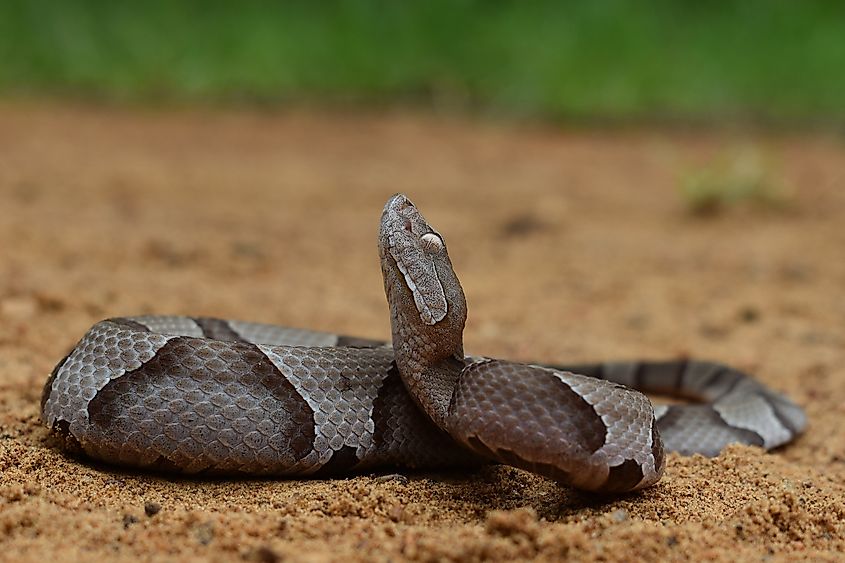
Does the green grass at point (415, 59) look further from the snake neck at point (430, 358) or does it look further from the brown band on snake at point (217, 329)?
the snake neck at point (430, 358)

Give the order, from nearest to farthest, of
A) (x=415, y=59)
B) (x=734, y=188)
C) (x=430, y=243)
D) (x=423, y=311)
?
1. (x=423, y=311)
2. (x=430, y=243)
3. (x=734, y=188)
4. (x=415, y=59)

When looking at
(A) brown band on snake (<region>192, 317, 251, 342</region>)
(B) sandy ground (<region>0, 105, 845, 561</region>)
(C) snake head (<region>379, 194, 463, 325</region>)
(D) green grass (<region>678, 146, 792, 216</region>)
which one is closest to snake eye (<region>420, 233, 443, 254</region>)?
(C) snake head (<region>379, 194, 463, 325</region>)

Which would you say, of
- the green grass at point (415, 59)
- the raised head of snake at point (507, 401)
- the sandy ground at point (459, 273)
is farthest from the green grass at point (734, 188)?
the raised head of snake at point (507, 401)

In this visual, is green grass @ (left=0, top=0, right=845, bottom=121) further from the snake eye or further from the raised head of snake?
the raised head of snake

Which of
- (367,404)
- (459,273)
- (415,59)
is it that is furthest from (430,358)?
(415,59)

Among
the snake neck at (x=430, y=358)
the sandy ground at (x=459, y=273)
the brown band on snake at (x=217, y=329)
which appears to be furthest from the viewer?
the brown band on snake at (x=217, y=329)

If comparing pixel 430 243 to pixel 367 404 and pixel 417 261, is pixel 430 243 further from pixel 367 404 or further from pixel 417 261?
pixel 367 404

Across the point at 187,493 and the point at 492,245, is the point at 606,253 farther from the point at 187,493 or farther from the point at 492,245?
the point at 187,493

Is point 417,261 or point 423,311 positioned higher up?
point 417,261
